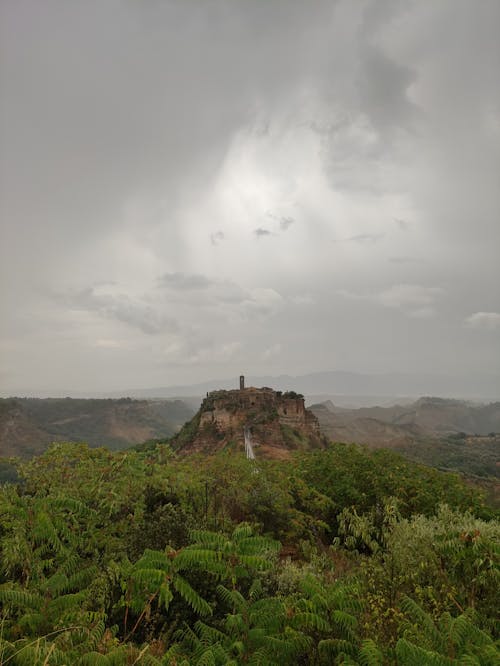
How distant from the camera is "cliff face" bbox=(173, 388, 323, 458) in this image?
4512 centimetres

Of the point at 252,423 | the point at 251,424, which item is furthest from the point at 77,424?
the point at 251,424

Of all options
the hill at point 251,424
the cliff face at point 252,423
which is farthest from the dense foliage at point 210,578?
the cliff face at point 252,423

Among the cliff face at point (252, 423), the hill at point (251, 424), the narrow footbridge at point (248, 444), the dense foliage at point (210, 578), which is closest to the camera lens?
the dense foliage at point (210, 578)

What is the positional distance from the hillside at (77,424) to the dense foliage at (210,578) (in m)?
107

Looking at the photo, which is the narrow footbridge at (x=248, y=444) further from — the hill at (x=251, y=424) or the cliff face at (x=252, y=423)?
the cliff face at (x=252, y=423)

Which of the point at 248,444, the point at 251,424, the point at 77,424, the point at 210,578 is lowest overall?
the point at 77,424

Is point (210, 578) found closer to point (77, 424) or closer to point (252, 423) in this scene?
point (252, 423)

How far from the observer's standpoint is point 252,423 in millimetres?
47594

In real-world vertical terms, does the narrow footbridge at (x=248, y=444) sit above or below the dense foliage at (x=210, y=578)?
below

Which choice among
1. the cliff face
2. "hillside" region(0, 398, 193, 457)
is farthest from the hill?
"hillside" region(0, 398, 193, 457)

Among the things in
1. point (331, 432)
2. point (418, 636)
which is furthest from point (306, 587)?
point (331, 432)

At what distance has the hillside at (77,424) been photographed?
356 feet

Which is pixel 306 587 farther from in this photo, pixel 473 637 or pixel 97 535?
pixel 97 535

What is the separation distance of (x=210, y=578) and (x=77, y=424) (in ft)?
526
